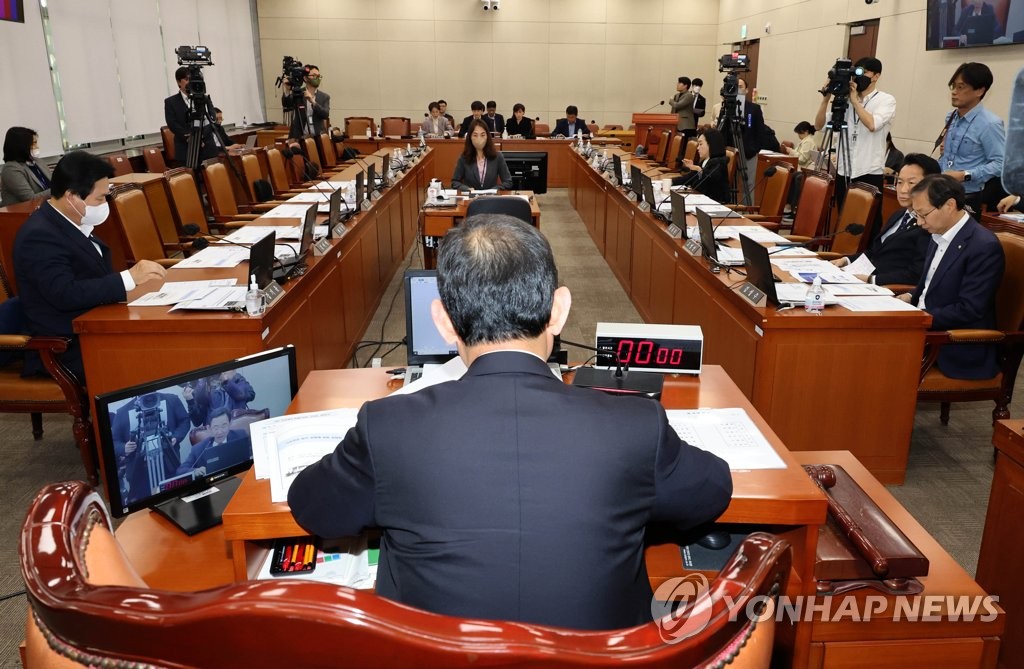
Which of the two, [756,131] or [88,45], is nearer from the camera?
[88,45]

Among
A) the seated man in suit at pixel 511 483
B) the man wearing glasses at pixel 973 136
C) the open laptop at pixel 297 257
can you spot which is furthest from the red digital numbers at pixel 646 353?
the man wearing glasses at pixel 973 136

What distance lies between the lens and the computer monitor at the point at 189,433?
61.4 inches

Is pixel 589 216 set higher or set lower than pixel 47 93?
lower

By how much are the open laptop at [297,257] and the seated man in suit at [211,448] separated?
4.83 feet

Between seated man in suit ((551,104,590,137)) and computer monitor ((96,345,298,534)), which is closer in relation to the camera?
computer monitor ((96,345,298,534))

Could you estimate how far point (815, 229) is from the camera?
439cm

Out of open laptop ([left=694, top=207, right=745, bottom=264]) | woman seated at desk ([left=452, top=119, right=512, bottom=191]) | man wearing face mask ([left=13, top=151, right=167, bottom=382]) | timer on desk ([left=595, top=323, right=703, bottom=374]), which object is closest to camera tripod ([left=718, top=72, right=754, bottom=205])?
woman seated at desk ([left=452, top=119, right=512, bottom=191])

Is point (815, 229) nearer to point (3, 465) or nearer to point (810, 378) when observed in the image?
point (810, 378)

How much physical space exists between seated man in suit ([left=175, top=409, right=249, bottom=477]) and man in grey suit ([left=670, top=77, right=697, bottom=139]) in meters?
10.6

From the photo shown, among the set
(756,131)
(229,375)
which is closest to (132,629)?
(229,375)

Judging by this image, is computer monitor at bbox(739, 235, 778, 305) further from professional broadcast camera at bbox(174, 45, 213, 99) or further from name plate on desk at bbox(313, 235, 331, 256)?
professional broadcast camera at bbox(174, 45, 213, 99)

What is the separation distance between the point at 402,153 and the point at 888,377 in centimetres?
619

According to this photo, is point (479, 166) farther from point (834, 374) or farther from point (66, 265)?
point (834, 374)

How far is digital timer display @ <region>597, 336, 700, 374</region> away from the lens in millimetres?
2064
